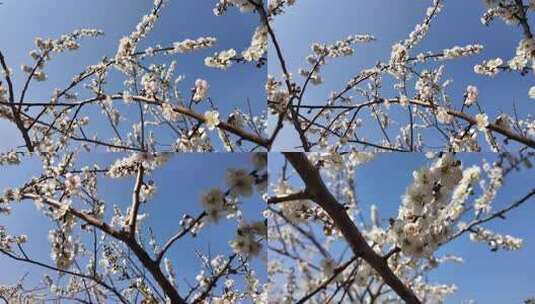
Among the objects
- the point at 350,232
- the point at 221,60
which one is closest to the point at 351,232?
the point at 350,232

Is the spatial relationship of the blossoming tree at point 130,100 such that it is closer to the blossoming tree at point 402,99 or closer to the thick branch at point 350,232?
the blossoming tree at point 402,99

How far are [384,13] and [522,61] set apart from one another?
503 millimetres

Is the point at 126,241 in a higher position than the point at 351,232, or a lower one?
higher

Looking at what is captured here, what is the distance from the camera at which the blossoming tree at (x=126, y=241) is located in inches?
62.1

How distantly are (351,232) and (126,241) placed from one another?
621 mm

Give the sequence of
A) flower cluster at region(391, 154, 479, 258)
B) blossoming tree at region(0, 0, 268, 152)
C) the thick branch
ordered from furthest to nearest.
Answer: blossoming tree at region(0, 0, 268, 152), the thick branch, flower cluster at region(391, 154, 479, 258)

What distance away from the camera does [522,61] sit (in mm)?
1917

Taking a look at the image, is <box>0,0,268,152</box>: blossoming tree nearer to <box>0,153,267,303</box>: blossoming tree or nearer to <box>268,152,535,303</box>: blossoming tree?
<box>0,153,267,303</box>: blossoming tree

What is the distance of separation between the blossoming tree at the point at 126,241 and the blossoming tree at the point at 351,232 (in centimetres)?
8

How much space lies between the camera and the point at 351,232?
1523 millimetres

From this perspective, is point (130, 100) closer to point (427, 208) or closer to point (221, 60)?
→ point (221, 60)

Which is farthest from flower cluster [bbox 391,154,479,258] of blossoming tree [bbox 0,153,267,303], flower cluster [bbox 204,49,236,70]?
flower cluster [bbox 204,49,236,70]

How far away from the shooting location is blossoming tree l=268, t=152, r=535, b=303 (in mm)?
1509

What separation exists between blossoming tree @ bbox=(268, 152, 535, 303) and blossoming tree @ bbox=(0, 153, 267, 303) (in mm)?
80
